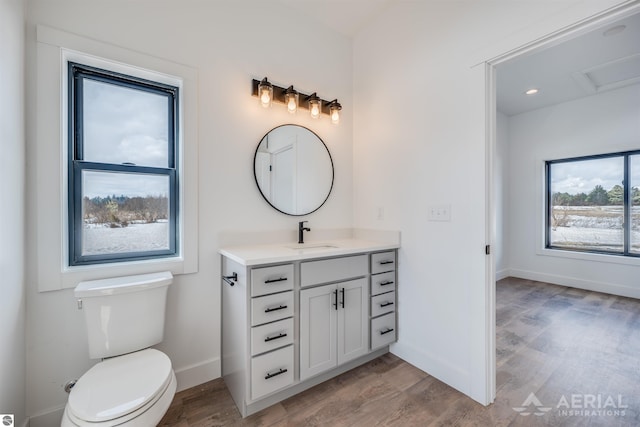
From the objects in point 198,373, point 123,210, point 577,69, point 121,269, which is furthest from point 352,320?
point 577,69

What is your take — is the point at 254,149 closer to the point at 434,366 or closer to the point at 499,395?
the point at 434,366

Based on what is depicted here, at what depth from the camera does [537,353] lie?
2.18 meters

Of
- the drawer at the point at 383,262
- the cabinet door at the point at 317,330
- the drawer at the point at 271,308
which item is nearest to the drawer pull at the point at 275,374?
the cabinet door at the point at 317,330

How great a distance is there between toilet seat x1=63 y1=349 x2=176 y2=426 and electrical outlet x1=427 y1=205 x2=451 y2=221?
5.98 ft

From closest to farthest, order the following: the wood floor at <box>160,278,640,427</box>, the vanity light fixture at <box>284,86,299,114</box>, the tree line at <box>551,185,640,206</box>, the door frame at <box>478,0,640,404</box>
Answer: the wood floor at <box>160,278,640,427</box> < the door frame at <box>478,0,640,404</box> < the vanity light fixture at <box>284,86,299,114</box> < the tree line at <box>551,185,640,206</box>

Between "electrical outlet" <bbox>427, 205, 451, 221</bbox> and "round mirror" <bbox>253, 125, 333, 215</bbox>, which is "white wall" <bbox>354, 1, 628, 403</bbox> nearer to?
"electrical outlet" <bbox>427, 205, 451, 221</bbox>

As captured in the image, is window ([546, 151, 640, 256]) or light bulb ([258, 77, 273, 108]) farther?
window ([546, 151, 640, 256])

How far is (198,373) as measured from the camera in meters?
1.82

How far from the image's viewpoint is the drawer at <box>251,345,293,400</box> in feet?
4.97

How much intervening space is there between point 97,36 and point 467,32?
2246 millimetres

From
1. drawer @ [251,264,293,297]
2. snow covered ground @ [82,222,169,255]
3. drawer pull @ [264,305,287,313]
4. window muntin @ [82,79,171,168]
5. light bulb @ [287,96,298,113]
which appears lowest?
drawer pull @ [264,305,287,313]

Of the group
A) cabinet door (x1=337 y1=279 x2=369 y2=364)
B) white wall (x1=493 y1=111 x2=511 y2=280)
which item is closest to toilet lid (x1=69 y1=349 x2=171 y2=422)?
cabinet door (x1=337 y1=279 x2=369 y2=364)

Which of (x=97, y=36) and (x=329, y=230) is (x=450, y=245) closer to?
(x=329, y=230)

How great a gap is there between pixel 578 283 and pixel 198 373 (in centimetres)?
510
